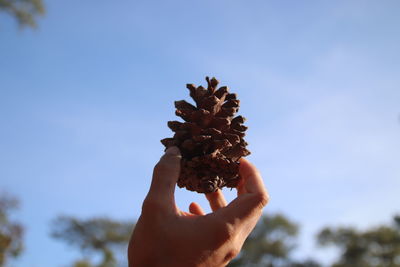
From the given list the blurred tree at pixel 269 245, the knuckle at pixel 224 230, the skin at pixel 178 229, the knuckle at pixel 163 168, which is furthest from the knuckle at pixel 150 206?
the blurred tree at pixel 269 245

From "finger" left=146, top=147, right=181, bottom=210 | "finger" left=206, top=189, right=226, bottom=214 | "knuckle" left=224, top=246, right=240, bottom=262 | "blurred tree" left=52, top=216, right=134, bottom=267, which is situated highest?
"blurred tree" left=52, top=216, right=134, bottom=267

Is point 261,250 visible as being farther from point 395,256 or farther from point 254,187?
point 254,187

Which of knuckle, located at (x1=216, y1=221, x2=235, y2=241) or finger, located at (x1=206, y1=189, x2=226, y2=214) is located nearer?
knuckle, located at (x1=216, y1=221, x2=235, y2=241)

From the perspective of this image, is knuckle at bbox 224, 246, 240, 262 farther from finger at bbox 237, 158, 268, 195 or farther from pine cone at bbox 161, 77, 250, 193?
pine cone at bbox 161, 77, 250, 193

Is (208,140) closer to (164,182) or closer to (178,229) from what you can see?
(164,182)

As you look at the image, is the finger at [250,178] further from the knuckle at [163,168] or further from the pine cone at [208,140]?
the knuckle at [163,168]

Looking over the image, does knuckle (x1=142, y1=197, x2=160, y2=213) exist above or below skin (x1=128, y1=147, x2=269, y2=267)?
above

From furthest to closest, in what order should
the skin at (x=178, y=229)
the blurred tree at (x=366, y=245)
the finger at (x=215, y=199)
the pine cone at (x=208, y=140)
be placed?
the blurred tree at (x=366, y=245)
the finger at (x=215, y=199)
the pine cone at (x=208, y=140)
the skin at (x=178, y=229)

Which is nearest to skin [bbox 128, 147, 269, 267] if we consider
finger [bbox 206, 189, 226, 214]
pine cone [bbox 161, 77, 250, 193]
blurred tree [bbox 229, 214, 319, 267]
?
pine cone [bbox 161, 77, 250, 193]
